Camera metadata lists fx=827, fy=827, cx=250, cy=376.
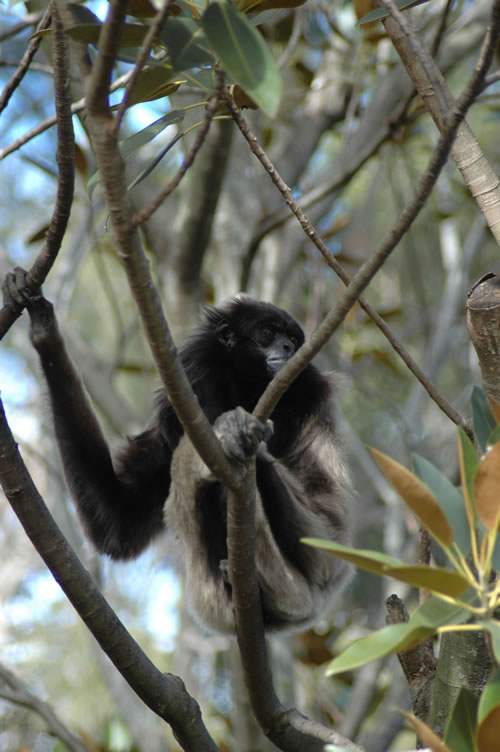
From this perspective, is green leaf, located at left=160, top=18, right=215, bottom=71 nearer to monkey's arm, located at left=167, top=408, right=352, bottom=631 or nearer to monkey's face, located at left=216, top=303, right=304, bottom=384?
monkey's arm, located at left=167, top=408, right=352, bottom=631

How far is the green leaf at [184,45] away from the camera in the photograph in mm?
1686

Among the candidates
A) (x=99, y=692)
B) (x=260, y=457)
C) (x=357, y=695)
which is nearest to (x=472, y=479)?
(x=260, y=457)

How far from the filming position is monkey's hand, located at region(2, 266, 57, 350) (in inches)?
122

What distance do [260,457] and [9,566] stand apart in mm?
9430

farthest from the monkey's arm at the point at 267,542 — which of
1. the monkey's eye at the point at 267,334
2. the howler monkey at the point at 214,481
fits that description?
the monkey's eye at the point at 267,334

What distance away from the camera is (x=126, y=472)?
420 centimetres

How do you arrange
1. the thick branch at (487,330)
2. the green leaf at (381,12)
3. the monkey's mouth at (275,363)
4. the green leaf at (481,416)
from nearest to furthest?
the green leaf at (481,416) < the thick branch at (487,330) < the green leaf at (381,12) < the monkey's mouth at (275,363)

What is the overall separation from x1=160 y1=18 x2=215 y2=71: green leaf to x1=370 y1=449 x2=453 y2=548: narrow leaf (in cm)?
88

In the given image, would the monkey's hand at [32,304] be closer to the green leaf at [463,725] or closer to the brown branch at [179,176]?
the brown branch at [179,176]

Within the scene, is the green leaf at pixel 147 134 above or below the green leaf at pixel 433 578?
above

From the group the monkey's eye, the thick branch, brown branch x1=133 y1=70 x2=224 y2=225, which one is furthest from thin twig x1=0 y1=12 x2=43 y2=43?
→ the thick branch

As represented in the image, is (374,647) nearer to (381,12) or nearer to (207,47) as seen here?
(207,47)

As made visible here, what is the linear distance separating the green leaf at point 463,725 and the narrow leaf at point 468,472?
35 cm

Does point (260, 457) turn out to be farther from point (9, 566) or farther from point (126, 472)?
point (9, 566)
